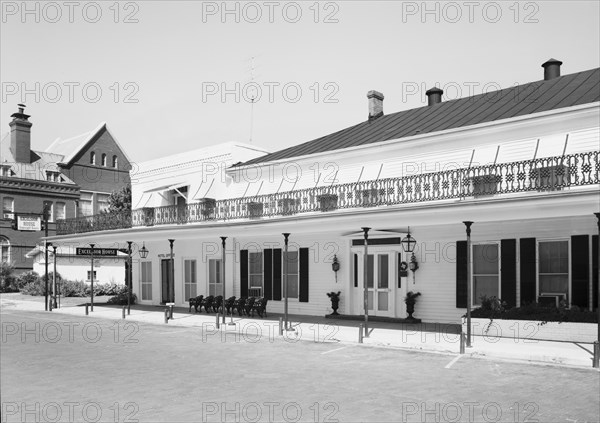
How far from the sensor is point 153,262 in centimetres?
2706

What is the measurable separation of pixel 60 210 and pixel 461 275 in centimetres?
3782

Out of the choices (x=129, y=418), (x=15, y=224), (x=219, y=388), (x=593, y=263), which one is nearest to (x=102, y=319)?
(x=15, y=224)

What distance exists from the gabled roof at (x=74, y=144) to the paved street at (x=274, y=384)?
38.1 meters

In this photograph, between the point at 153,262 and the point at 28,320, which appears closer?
the point at 28,320

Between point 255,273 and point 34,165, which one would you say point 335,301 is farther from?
point 34,165

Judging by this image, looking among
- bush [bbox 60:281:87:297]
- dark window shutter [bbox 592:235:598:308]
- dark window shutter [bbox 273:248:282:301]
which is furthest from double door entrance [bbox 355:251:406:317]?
bush [bbox 60:281:87:297]

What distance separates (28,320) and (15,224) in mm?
6647

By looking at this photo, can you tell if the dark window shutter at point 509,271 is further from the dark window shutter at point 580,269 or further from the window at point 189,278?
the window at point 189,278

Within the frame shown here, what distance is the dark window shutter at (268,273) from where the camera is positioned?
2178cm

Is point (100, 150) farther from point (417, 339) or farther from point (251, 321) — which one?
point (417, 339)

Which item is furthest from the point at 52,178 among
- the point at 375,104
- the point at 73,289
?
the point at 375,104

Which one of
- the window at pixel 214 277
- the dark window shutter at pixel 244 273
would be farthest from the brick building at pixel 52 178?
the dark window shutter at pixel 244 273

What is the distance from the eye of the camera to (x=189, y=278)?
995 inches

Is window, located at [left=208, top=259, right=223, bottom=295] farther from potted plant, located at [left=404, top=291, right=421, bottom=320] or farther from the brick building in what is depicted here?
the brick building
